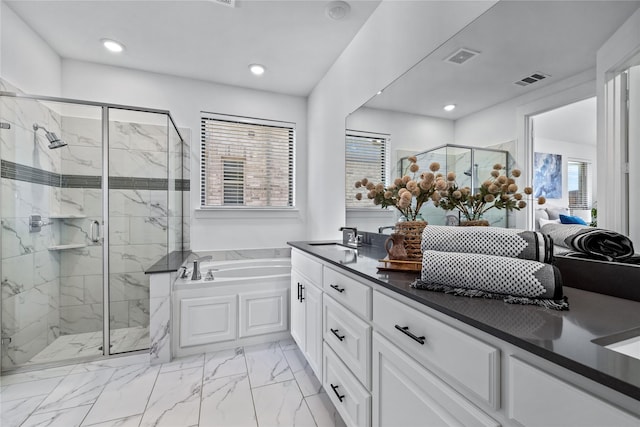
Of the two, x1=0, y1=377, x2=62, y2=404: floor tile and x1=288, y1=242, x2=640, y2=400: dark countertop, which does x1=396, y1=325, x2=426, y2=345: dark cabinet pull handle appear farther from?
x1=0, y1=377, x2=62, y2=404: floor tile

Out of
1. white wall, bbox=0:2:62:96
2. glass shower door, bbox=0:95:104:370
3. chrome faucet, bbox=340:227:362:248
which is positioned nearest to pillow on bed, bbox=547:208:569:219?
chrome faucet, bbox=340:227:362:248

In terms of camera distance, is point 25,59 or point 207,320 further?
point 207,320

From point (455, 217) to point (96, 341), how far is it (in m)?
2.69

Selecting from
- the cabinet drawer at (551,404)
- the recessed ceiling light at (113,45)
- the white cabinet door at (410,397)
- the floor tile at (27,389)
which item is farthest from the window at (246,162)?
the cabinet drawer at (551,404)

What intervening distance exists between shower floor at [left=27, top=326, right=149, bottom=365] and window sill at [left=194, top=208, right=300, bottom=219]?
1.17 meters

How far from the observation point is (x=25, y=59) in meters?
2.12

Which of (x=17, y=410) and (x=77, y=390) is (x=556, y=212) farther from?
(x=17, y=410)

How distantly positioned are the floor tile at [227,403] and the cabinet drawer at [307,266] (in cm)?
79

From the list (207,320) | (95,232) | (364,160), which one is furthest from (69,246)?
(364,160)

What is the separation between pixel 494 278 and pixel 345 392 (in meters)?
0.89

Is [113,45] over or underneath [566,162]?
over

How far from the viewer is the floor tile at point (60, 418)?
1482mm

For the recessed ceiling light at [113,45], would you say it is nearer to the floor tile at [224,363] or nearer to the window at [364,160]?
the window at [364,160]

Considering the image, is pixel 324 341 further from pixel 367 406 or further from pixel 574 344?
pixel 574 344
